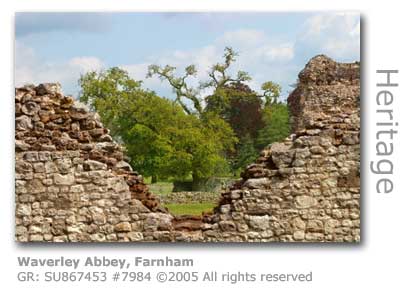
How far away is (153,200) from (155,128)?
169 cm

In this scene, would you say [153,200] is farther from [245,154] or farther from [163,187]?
[245,154]

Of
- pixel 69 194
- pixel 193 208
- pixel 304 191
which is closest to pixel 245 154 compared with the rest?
pixel 193 208

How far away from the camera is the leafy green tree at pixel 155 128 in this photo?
12.7m

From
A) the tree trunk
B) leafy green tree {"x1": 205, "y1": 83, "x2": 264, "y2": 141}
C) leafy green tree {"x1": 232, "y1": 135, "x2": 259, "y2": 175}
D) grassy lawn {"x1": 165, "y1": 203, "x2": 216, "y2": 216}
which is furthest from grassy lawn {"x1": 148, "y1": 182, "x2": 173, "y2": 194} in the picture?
leafy green tree {"x1": 205, "y1": 83, "x2": 264, "y2": 141}

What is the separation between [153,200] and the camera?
11.5 m

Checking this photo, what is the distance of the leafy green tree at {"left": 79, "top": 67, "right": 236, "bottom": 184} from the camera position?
12695mm

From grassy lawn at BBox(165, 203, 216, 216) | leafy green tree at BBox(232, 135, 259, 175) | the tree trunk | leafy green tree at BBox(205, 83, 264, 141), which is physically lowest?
grassy lawn at BBox(165, 203, 216, 216)

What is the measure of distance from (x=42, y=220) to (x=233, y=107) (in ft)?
10.7

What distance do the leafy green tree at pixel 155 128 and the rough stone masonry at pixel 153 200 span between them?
48.1 inches

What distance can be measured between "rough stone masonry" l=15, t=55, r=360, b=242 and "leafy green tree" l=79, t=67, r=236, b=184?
1.22 metres

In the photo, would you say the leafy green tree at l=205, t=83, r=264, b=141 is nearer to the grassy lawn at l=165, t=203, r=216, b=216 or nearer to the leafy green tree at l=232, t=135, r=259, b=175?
the leafy green tree at l=232, t=135, r=259, b=175

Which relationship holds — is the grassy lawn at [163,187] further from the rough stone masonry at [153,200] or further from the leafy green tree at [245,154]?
the rough stone masonry at [153,200]
